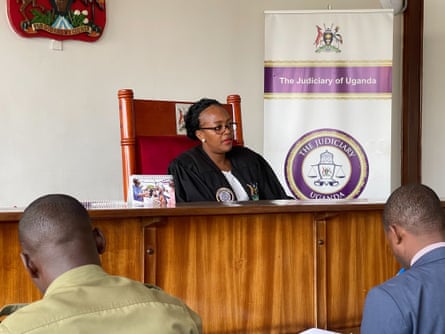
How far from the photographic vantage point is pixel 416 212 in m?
1.45

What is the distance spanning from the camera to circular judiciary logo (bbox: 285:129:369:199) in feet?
14.4

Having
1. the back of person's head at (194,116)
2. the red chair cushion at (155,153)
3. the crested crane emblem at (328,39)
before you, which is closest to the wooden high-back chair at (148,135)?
the red chair cushion at (155,153)

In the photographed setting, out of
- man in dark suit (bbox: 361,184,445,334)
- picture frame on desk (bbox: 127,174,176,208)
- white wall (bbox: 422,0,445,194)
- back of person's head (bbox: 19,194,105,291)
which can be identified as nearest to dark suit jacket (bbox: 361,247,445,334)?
man in dark suit (bbox: 361,184,445,334)

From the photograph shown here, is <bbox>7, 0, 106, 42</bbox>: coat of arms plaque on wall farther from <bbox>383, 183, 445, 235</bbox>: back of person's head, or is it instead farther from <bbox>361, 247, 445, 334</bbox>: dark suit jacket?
<bbox>361, 247, 445, 334</bbox>: dark suit jacket

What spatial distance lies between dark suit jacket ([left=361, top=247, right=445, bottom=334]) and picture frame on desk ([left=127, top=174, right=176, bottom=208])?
1.02 m

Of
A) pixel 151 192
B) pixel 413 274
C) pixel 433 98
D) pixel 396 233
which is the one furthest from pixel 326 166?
pixel 413 274

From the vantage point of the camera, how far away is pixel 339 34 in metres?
4.37

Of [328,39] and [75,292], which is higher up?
[328,39]

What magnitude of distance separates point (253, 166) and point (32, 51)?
169 centimetres

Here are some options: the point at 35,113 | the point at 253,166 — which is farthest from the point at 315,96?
the point at 35,113

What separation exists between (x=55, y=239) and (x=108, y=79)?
3.19 meters

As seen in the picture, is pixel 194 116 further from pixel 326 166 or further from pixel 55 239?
pixel 55 239

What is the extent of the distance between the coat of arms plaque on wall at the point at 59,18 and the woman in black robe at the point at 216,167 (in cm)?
117

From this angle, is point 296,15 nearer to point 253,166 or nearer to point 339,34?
point 339,34
